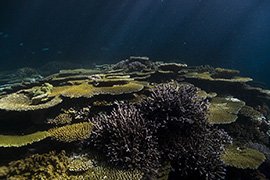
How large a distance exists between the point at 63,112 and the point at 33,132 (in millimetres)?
798

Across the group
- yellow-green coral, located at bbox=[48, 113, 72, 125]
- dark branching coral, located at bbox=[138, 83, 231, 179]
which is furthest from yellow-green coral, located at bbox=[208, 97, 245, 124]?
yellow-green coral, located at bbox=[48, 113, 72, 125]

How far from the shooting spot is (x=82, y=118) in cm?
360

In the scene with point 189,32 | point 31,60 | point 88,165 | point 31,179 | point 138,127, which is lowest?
point 31,60

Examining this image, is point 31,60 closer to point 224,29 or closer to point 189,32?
point 189,32

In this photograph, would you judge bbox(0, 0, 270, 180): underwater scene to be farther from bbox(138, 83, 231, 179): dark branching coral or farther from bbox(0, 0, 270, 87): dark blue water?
bbox(0, 0, 270, 87): dark blue water

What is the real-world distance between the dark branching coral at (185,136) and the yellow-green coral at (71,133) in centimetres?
146

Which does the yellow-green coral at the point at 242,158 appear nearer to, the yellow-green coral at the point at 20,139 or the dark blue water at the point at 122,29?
the yellow-green coral at the point at 20,139

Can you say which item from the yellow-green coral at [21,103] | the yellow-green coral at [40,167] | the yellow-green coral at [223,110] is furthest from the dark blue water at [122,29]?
the yellow-green coral at [40,167]

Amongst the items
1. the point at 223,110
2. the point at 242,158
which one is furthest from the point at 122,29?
the point at 242,158

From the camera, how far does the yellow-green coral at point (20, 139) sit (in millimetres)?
2658

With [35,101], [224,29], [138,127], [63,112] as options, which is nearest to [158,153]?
[138,127]

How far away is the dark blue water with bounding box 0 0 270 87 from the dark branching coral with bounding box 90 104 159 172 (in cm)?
2579

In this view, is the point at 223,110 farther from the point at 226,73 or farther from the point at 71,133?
the point at 71,133

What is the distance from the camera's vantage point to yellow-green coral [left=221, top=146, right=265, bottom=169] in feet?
9.87
